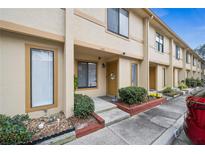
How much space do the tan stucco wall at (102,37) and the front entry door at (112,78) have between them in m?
1.24

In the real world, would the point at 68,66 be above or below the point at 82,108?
above

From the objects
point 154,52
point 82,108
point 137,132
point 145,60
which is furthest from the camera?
point 154,52

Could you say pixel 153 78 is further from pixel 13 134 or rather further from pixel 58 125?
pixel 13 134

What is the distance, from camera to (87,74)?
6.98 metres

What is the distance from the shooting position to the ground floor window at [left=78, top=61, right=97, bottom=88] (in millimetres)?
6719

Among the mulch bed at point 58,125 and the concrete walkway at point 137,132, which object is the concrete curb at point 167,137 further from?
the mulch bed at point 58,125

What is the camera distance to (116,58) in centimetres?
693

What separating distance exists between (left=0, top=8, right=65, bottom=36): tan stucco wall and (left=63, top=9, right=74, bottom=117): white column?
20cm

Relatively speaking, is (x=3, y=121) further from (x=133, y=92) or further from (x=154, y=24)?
(x=154, y=24)

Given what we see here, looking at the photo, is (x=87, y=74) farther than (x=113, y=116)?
Yes

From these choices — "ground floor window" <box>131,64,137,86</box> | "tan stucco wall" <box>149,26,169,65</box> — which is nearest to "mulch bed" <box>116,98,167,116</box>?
"ground floor window" <box>131,64,137,86</box>

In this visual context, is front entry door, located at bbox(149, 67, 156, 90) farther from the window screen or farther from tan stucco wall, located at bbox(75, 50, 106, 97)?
the window screen

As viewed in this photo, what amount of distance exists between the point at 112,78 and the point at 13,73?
527 cm

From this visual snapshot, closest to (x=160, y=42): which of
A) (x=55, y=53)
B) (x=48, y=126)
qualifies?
(x=55, y=53)
